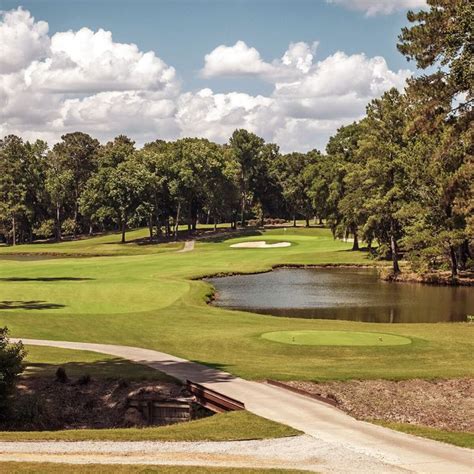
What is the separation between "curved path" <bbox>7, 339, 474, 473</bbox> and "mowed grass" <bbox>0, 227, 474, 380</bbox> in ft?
6.93

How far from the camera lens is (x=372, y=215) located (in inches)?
3000

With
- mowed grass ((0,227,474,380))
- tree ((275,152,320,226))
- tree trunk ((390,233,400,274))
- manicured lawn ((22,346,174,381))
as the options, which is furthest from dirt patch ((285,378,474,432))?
tree ((275,152,320,226))

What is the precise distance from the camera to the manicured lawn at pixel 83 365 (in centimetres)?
2558

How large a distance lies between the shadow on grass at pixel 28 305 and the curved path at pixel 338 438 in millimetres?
23844

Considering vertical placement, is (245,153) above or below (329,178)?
above

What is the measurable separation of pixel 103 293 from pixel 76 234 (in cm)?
10969

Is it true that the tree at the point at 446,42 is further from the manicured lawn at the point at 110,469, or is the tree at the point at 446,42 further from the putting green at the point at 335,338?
the manicured lawn at the point at 110,469

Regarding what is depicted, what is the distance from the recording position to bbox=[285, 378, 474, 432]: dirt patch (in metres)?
20.7

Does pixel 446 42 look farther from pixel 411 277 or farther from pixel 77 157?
pixel 77 157

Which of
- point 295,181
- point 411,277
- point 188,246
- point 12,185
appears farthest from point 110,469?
point 295,181

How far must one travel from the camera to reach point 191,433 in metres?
17.1

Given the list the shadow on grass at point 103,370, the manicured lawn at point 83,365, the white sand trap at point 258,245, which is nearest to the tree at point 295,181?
the white sand trap at point 258,245

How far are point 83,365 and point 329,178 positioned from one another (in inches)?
3122

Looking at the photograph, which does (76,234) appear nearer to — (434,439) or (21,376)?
(21,376)
